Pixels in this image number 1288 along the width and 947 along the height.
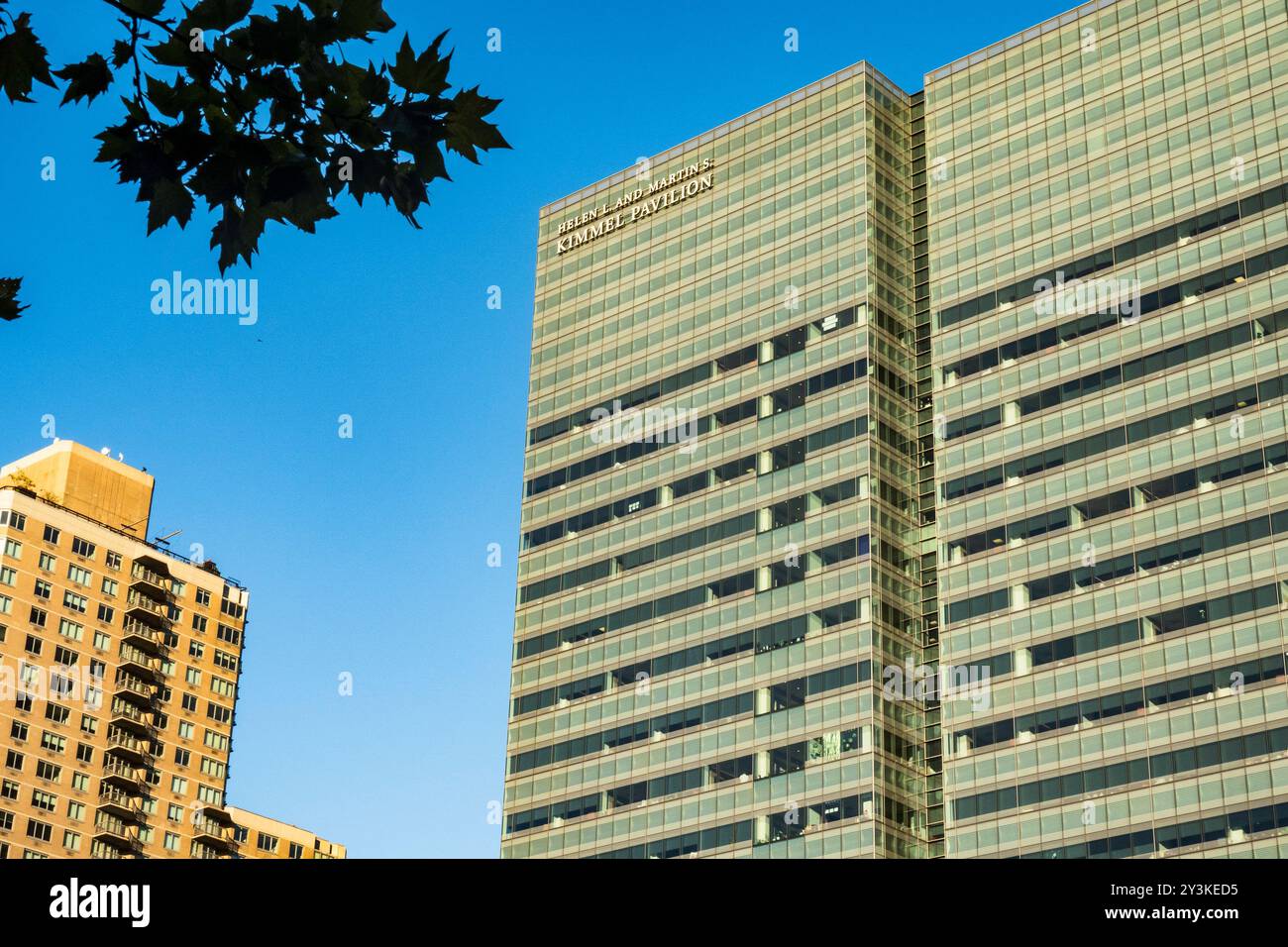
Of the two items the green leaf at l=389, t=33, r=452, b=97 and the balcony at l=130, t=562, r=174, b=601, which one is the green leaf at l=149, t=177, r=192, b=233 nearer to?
the green leaf at l=389, t=33, r=452, b=97

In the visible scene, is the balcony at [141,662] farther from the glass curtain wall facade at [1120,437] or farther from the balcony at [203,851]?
the glass curtain wall facade at [1120,437]

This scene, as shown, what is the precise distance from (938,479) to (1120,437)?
15.8 metres

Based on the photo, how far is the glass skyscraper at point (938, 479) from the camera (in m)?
127

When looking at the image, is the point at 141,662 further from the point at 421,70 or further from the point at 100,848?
the point at 421,70

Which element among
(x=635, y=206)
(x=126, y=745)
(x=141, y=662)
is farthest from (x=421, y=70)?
(x=141, y=662)

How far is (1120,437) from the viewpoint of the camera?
13438 centimetres

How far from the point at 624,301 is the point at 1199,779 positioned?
73852 millimetres

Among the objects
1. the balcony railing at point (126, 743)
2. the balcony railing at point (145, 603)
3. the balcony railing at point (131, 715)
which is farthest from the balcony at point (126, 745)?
the balcony railing at point (145, 603)

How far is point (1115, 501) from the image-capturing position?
13250cm

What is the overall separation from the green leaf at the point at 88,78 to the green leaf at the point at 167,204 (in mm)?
683

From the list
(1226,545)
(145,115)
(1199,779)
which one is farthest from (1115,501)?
(145,115)

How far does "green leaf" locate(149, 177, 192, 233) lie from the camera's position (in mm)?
11422
